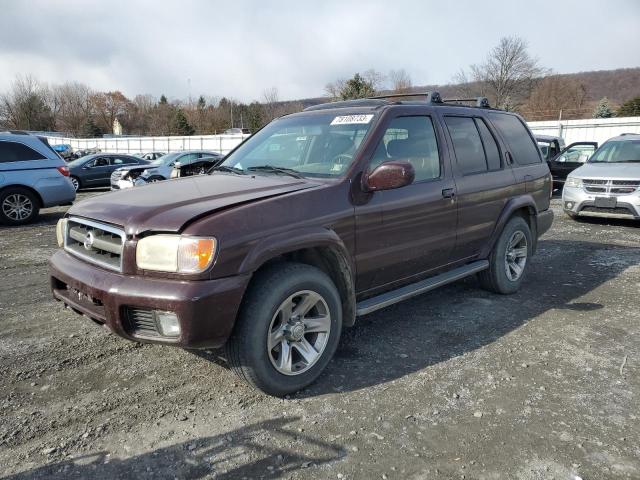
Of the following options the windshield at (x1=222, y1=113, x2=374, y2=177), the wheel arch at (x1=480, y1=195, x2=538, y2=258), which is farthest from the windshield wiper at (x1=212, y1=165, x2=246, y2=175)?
the wheel arch at (x1=480, y1=195, x2=538, y2=258)

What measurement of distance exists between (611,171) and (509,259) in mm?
5355

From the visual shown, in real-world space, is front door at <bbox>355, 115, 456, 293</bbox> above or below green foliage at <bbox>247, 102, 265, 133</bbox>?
below

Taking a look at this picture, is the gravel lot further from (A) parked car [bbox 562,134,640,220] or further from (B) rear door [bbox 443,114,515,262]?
(A) parked car [bbox 562,134,640,220]

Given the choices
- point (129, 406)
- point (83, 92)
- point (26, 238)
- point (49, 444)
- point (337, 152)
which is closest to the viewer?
point (49, 444)

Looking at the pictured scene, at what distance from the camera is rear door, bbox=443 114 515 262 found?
4309 mm

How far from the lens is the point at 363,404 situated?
3.02 metres

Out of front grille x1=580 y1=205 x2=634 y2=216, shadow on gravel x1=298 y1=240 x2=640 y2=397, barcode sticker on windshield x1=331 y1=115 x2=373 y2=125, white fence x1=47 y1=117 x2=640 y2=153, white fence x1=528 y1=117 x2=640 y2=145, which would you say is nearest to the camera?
shadow on gravel x1=298 y1=240 x2=640 y2=397

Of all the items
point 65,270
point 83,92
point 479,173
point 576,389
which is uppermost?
point 83,92

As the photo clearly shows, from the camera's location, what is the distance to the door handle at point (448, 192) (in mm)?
4047

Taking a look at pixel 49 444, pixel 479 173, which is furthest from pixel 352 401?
pixel 479 173

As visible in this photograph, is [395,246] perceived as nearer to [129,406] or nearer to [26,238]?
[129,406]

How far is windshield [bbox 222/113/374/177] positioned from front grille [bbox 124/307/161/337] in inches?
58.8

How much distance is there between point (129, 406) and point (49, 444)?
48 centimetres

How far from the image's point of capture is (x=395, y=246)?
12.1 feet
